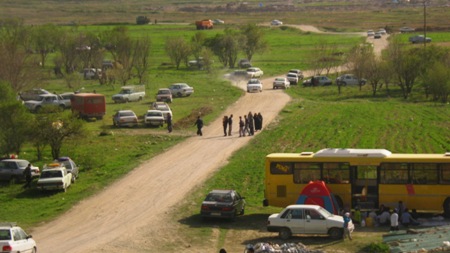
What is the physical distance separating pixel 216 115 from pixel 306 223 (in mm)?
30554

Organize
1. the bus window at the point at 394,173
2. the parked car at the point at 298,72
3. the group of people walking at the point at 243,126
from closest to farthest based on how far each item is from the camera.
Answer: the bus window at the point at 394,173, the group of people walking at the point at 243,126, the parked car at the point at 298,72

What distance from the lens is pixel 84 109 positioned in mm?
57719

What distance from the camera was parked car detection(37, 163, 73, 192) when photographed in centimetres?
3678

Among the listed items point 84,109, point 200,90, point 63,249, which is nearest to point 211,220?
point 63,249

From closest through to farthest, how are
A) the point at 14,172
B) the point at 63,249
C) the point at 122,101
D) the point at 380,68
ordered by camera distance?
the point at 63,249
the point at 14,172
the point at 122,101
the point at 380,68

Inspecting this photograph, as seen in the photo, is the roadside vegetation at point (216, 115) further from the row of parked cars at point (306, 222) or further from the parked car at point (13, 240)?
the parked car at point (13, 240)

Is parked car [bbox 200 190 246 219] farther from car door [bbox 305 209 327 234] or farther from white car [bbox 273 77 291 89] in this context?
white car [bbox 273 77 291 89]

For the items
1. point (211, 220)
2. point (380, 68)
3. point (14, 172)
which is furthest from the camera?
point (380, 68)

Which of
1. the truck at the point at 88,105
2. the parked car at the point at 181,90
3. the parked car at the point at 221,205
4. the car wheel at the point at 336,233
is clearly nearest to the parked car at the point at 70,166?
the parked car at the point at 221,205

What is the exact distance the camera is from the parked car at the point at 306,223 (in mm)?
28281

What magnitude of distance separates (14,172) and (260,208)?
39.6 feet

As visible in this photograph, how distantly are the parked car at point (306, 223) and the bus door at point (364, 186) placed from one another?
3.20m

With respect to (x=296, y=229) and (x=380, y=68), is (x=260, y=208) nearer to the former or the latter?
(x=296, y=229)

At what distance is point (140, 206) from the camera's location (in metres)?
34.2
